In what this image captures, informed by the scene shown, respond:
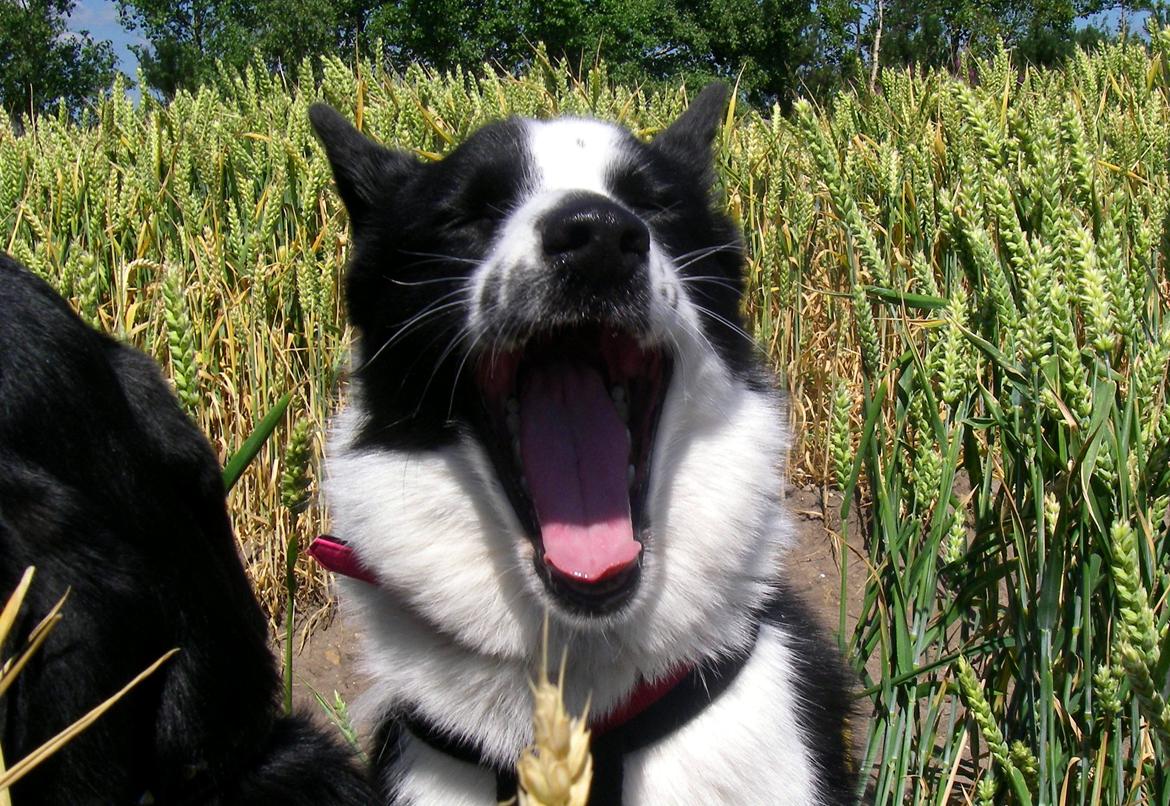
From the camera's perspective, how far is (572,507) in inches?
67.1

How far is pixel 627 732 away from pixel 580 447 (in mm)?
478

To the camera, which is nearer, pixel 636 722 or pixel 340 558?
pixel 636 722

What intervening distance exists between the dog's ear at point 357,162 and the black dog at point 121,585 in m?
1.01

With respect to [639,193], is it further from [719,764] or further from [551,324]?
[719,764]

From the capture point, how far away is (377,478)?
1869 mm

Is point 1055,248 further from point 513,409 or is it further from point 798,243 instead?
point 798,243

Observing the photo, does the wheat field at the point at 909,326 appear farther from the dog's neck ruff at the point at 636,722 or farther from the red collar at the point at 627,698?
the dog's neck ruff at the point at 636,722

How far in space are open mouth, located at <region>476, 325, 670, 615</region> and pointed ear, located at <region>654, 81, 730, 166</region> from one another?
66 cm

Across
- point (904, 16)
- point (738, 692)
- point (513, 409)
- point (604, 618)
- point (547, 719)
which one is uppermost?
point (904, 16)

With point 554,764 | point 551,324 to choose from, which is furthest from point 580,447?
point 554,764

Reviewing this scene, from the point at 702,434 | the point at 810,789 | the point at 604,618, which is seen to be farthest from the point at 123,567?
the point at 810,789

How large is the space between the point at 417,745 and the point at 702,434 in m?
0.75

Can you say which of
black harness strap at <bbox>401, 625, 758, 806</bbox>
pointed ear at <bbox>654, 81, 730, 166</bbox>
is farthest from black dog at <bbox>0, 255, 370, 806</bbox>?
pointed ear at <bbox>654, 81, 730, 166</bbox>

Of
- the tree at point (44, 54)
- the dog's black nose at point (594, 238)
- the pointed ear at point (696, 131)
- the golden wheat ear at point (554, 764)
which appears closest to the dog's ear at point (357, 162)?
the pointed ear at point (696, 131)
